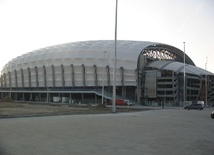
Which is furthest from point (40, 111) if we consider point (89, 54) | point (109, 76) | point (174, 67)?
point (174, 67)

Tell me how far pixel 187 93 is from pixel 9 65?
74.2 metres

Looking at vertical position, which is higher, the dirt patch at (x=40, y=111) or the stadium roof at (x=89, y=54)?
the stadium roof at (x=89, y=54)

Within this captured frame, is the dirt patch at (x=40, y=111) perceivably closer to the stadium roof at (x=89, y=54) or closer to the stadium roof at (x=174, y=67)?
the stadium roof at (x=89, y=54)

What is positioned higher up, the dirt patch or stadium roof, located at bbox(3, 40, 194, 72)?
stadium roof, located at bbox(3, 40, 194, 72)

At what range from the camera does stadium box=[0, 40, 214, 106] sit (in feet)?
339

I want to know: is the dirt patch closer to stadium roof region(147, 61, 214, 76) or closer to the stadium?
the stadium

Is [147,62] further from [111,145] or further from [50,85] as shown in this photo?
[111,145]

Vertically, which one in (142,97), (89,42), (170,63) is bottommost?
(142,97)

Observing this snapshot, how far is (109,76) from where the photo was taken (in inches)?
4104

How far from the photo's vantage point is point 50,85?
374 feet

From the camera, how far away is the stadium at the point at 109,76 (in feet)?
339

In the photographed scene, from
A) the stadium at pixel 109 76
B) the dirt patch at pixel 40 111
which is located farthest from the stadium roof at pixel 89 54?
the dirt patch at pixel 40 111

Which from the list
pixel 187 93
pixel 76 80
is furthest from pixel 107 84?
pixel 187 93

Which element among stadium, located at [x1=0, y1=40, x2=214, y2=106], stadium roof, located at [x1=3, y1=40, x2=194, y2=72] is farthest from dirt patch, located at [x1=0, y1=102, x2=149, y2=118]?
stadium roof, located at [x1=3, y1=40, x2=194, y2=72]
